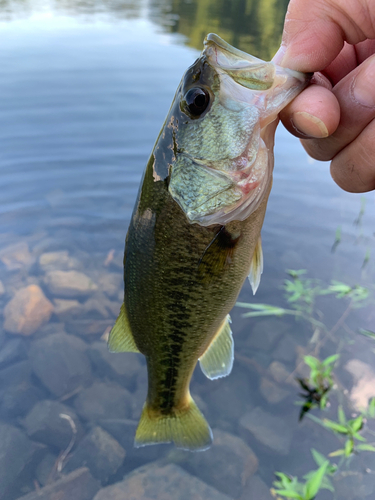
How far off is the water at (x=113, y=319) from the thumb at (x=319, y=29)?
3168mm

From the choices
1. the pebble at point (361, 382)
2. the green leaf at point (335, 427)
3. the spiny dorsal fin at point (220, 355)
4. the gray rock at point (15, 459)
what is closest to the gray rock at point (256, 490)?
the green leaf at point (335, 427)

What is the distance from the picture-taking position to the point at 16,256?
5469 mm

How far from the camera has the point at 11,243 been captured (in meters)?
5.67

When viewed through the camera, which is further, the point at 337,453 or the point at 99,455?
the point at 99,455

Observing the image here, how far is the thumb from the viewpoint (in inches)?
65.6

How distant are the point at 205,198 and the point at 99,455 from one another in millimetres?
2835

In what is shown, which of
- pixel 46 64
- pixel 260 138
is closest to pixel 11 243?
pixel 260 138

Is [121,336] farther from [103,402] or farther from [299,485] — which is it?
[299,485]

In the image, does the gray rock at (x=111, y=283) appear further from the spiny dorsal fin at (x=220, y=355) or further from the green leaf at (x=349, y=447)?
the green leaf at (x=349, y=447)

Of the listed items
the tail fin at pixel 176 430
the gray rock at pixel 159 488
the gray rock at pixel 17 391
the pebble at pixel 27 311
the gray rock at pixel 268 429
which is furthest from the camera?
the pebble at pixel 27 311

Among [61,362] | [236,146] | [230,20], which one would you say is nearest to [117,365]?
[61,362]

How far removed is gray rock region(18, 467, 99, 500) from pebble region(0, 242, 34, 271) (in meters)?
2.83

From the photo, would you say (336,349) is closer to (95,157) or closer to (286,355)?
(286,355)

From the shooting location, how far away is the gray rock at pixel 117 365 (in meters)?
4.15
